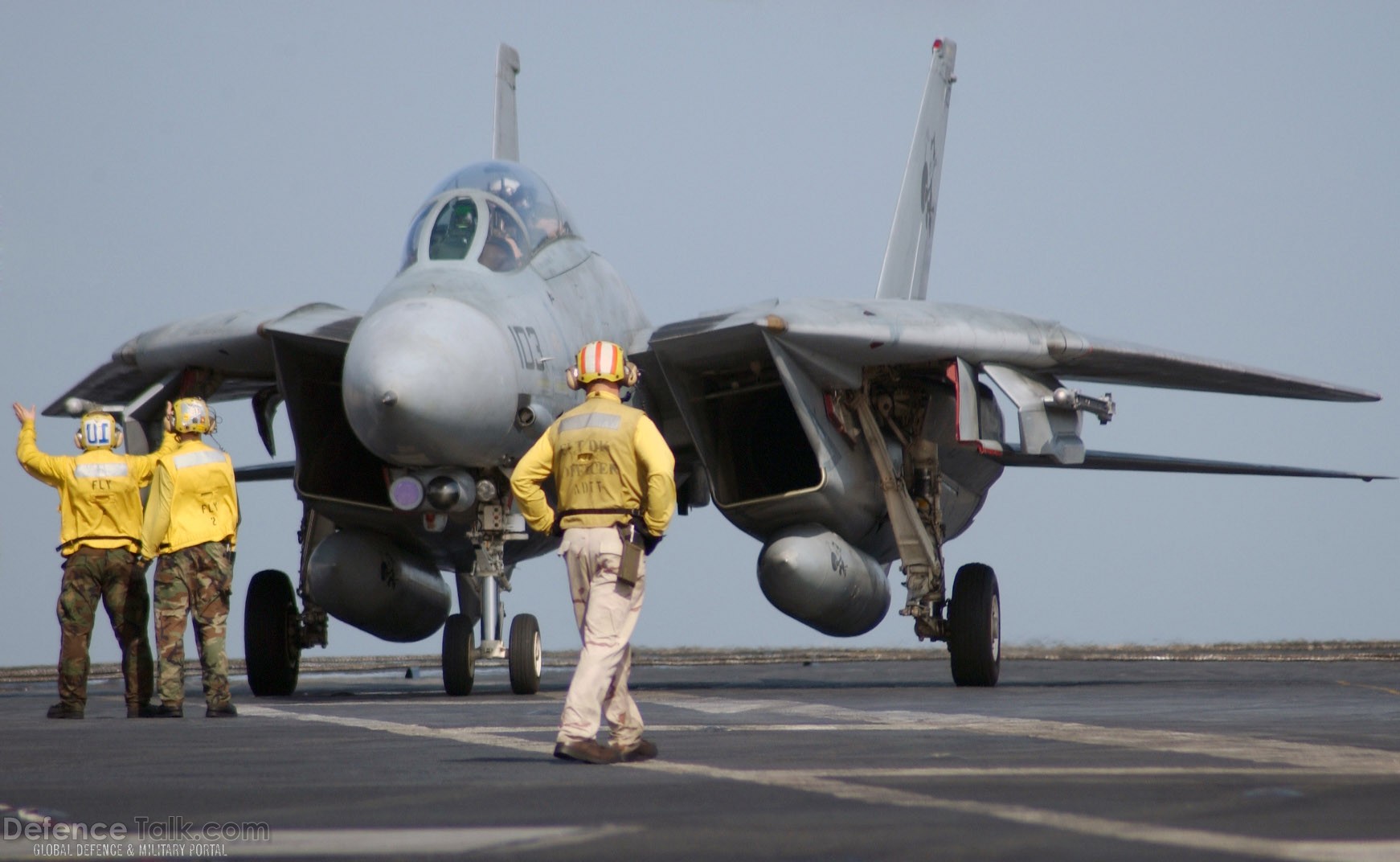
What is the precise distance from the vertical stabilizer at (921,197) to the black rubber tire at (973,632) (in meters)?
4.99

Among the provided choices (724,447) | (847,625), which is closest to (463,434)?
(724,447)

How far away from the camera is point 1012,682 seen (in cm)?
1467

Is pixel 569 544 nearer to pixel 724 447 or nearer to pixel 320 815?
pixel 320 815

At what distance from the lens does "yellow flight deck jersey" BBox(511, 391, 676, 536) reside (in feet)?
22.0

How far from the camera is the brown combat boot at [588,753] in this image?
20.3ft

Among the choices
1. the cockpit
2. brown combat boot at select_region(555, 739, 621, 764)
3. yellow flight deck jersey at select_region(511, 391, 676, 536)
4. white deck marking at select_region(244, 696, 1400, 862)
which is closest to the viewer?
white deck marking at select_region(244, 696, 1400, 862)

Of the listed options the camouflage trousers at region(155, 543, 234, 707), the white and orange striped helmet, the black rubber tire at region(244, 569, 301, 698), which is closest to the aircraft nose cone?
the camouflage trousers at region(155, 543, 234, 707)

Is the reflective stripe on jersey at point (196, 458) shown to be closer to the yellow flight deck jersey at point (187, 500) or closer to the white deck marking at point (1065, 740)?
the yellow flight deck jersey at point (187, 500)

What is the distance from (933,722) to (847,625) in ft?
17.1

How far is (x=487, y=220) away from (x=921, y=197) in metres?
7.41

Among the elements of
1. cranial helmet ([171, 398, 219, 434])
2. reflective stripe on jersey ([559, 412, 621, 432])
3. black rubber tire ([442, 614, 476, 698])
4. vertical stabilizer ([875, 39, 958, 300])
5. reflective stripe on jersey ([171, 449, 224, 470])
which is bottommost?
black rubber tire ([442, 614, 476, 698])

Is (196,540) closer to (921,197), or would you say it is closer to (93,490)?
(93,490)

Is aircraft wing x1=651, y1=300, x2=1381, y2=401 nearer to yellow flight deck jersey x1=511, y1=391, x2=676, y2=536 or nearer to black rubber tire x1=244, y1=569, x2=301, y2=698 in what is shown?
black rubber tire x1=244, y1=569, x2=301, y2=698

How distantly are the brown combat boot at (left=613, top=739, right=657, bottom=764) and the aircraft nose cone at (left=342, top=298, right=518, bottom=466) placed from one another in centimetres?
394
